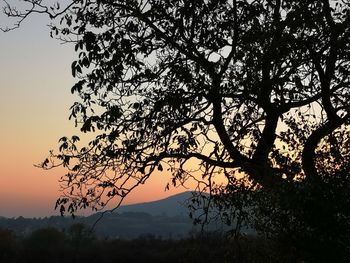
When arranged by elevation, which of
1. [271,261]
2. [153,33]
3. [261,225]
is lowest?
[271,261]

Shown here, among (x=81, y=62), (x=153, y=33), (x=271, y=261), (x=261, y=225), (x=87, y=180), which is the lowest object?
(x=271, y=261)

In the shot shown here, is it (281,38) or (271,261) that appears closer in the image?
(281,38)

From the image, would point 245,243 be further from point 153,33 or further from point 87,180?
point 153,33

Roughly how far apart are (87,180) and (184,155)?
90.3 inches

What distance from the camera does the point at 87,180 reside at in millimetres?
11977

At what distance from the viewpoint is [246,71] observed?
10.6 m

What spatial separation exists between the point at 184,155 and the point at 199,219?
5.51ft

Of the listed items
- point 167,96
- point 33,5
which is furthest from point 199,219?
point 33,5

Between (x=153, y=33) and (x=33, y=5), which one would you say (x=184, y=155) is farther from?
(x=33, y=5)

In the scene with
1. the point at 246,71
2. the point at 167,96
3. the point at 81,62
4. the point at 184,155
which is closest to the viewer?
the point at 81,62

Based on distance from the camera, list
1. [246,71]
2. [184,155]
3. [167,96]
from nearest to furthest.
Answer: [246,71], [167,96], [184,155]

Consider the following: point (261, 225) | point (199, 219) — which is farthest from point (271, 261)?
point (199, 219)

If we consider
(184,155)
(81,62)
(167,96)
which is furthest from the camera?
(184,155)

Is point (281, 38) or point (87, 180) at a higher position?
point (281, 38)
